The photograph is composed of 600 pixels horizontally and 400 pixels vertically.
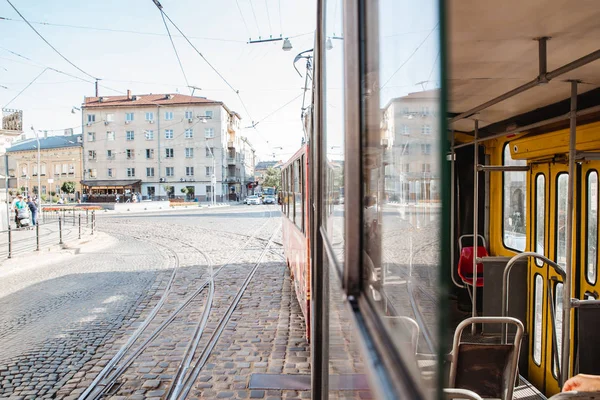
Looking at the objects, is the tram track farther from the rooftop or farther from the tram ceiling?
the rooftop

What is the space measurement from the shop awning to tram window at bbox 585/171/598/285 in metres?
64.9

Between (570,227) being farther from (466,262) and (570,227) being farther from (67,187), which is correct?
(67,187)

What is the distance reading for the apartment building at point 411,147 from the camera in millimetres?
510

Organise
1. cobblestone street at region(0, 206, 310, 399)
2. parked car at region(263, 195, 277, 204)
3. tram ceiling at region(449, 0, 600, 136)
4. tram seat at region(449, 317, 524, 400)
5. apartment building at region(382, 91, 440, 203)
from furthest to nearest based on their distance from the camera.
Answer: parked car at region(263, 195, 277, 204), cobblestone street at region(0, 206, 310, 399), tram seat at region(449, 317, 524, 400), tram ceiling at region(449, 0, 600, 136), apartment building at region(382, 91, 440, 203)

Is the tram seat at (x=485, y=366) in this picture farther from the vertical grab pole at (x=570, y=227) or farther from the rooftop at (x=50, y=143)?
the rooftop at (x=50, y=143)

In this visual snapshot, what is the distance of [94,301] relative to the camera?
8141mm

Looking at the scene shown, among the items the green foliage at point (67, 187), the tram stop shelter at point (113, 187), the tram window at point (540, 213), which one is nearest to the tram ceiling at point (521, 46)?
the tram window at point (540, 213)

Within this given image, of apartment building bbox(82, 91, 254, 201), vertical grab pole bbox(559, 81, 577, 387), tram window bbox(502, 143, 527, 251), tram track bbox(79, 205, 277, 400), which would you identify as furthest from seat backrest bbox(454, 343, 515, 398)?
apartment building bbox(82, 91, 254, 201)

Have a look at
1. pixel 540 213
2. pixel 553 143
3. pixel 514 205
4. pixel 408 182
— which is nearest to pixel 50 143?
pixel 514 205

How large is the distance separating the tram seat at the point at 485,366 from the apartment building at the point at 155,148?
203ft

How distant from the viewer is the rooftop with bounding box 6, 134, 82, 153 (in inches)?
2989

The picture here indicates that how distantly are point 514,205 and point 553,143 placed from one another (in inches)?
45.9

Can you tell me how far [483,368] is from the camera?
292 cm

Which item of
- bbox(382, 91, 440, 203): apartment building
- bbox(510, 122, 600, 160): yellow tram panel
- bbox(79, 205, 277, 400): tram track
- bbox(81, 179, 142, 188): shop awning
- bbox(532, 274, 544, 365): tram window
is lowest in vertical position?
bbox(79, 205, 277, 400): tram track
